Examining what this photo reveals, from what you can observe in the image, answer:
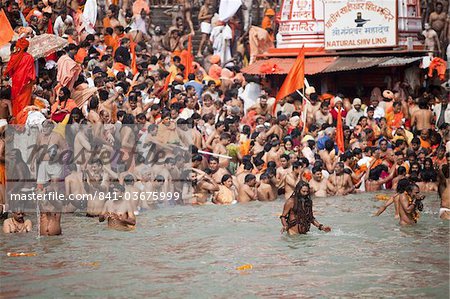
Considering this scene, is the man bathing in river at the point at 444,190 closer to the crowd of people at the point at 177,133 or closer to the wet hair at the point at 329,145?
the crowd of people at the point at 177,133

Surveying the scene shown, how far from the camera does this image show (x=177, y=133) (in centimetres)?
2064

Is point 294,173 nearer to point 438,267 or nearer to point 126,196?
point 126,196

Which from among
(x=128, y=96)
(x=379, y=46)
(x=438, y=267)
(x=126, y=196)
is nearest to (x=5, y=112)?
(x=126, y=196)

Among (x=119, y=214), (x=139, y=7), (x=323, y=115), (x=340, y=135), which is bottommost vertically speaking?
(x=119, y=214)

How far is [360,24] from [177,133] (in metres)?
6.31

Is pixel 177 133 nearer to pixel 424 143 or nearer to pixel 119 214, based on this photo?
pixel 119 214

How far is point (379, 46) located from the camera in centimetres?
2538

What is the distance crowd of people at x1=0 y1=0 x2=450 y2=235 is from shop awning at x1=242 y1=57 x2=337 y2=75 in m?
0.31

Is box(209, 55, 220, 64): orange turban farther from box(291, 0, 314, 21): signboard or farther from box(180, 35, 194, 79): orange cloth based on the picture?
box(291, 0, 314, 21): signboard

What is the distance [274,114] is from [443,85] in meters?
3.51

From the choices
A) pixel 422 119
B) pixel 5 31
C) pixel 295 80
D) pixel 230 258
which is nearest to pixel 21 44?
pixel 5 31

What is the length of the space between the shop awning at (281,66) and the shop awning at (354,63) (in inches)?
6.5

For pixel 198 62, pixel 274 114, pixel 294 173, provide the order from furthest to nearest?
1. pixel 198 62
2. pixel 274 114
3. pixel 294 173

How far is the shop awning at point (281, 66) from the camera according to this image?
25312mm
